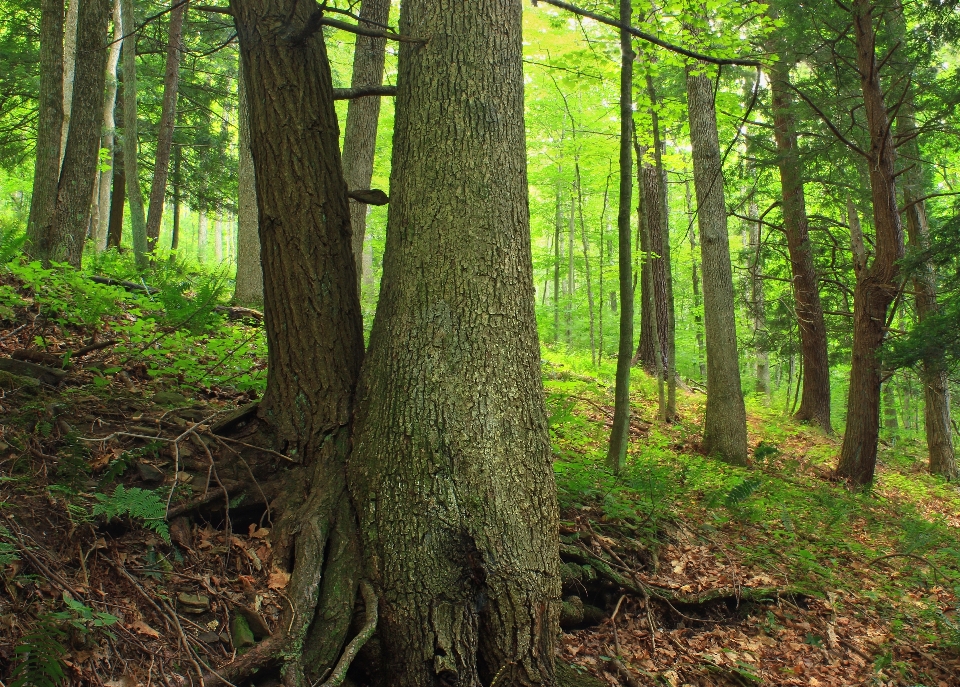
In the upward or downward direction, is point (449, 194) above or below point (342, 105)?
below

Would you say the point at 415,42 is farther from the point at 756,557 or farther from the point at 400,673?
the point at 756,557

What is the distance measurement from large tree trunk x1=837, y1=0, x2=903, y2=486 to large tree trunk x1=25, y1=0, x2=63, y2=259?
9796 mm

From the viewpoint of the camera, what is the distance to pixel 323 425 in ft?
11.3

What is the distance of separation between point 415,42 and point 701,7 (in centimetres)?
506

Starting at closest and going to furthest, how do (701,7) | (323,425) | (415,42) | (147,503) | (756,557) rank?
(147,503)
(415,42)
(323,425)
(756,557)
(701,7)

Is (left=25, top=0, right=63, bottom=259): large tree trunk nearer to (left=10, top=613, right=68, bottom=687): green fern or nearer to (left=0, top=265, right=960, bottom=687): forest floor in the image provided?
(left=0, top=265, right=960, bottom=687): forest floor

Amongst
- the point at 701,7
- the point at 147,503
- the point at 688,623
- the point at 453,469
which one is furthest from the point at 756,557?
the point at 701,7

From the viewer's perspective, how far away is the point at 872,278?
26.8 feet

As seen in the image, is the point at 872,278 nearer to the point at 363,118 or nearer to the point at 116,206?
the point at 363,118

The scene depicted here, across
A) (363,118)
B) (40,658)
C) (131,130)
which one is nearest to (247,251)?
(131,130)

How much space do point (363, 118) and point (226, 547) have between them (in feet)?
16.1

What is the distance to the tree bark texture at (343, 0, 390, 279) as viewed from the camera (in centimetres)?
655

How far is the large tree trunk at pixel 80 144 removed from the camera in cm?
613

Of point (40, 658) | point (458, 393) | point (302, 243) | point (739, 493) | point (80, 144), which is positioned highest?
point (80, 144)
